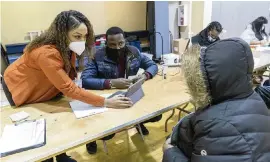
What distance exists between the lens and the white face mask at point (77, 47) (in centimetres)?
148

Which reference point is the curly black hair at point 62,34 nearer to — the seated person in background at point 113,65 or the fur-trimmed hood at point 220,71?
the seated person in background at point 113,65

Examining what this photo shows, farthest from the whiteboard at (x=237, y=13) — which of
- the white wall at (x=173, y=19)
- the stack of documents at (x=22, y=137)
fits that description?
the stack of documents at (x=22, y=137)

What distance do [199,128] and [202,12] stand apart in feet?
13.1

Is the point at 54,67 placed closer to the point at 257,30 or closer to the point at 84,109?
the point at 84,109

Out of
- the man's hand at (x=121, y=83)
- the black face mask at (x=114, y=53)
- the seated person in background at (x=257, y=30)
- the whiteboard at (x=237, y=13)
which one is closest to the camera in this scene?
the man's hand at (x=121, y=83)

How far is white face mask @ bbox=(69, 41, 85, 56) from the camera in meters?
1.48

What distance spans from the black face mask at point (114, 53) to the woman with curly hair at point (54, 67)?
0.45 m

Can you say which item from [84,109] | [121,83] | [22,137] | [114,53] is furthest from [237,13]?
[22,137]

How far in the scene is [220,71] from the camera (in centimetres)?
85

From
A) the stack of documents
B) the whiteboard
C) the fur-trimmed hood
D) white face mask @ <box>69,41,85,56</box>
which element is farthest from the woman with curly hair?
the whiteboard

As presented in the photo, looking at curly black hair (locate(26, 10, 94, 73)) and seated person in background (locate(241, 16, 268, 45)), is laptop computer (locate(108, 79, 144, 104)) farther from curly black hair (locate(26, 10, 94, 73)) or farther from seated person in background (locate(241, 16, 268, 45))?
seated person in background (locate(241, 16, 268, 45))

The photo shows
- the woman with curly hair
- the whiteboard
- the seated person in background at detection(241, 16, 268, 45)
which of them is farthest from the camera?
the whiteboard

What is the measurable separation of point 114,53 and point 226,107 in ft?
4.21

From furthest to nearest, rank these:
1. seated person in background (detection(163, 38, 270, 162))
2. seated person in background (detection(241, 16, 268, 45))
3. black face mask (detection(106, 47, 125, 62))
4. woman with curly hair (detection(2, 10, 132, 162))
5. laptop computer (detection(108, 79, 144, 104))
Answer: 1. seated person in background (detection(241, 16, 268, 45))
2. black face mask (detection(106, 47, 125, 62))
3. laptop computer (detection(108, 79, 144, 104))
4. woman with curly hair (detection(2, 10, 132, 162))
5. seated person in background (detection(163, 38, 270, 162))
